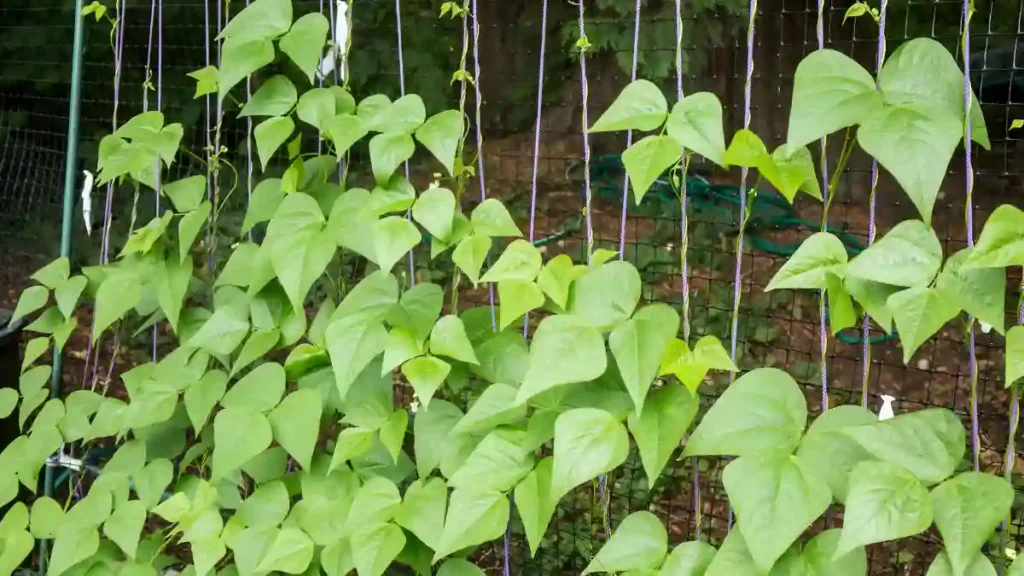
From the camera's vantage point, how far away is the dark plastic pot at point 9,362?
7.02ft

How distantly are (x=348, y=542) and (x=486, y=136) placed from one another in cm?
276

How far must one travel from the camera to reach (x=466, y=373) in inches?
54.9

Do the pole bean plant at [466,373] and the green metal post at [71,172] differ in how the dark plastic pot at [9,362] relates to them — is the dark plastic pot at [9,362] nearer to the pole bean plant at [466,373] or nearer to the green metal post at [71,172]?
the green metal post at [71,172]

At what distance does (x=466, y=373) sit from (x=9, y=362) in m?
1.35

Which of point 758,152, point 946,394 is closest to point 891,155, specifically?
point 758,152

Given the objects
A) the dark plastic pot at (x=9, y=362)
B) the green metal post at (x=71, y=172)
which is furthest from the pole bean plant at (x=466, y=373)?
the dark plastic pot at (x=9, y=362)

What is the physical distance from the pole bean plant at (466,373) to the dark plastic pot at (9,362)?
382 mm

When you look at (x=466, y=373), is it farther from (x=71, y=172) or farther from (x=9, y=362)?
(x=9, y=362)

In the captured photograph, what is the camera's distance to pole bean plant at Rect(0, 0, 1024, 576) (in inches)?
40.3

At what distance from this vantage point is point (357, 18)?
12.5 ft

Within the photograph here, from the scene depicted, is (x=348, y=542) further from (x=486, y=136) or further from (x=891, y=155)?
(x=486, y=136)

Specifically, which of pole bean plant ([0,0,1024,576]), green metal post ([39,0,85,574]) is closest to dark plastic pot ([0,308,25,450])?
green metal post ([39,0,85,574])

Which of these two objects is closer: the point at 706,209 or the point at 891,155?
the point at 891,155

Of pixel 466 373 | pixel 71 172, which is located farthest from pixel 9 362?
pixel 466 373
